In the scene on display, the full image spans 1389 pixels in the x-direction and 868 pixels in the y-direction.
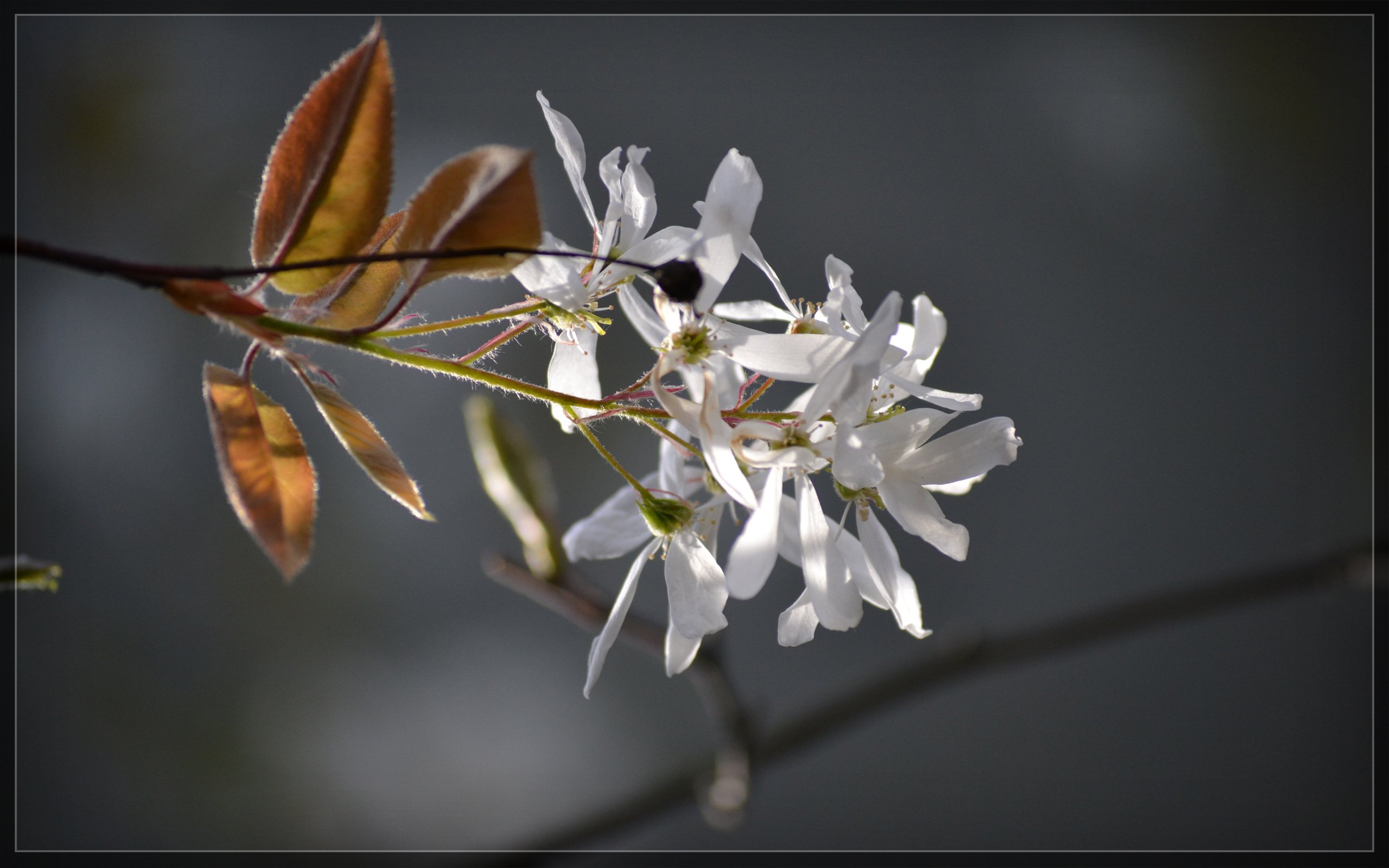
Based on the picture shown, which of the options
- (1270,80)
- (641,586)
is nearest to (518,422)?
(641,586)

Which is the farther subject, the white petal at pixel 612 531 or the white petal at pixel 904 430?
the white petal at pixel 612 531

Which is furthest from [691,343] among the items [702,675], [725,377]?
[702,675]

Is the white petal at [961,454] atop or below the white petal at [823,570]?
atop

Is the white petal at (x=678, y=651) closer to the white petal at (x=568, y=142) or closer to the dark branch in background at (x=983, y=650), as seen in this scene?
the white petal at (x=568, y=142)

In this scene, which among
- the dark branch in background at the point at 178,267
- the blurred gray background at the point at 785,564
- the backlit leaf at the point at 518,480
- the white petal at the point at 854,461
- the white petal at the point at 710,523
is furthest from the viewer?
the blurred gray background at the point at 785,564

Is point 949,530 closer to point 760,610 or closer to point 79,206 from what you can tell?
point 760,610

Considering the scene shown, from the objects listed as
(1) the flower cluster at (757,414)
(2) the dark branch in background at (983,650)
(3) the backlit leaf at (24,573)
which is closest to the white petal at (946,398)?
(1) the flower cluster at (757,414)

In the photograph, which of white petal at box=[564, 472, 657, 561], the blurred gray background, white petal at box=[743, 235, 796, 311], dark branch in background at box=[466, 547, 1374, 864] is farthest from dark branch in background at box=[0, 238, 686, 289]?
the blurred gray background
